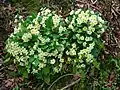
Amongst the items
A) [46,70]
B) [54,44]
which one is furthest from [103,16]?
[46,70]

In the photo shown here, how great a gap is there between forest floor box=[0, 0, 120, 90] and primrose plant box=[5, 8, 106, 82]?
23 cm

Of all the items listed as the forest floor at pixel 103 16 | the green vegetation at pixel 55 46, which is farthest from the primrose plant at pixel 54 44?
the forest floor at pixel 103 16

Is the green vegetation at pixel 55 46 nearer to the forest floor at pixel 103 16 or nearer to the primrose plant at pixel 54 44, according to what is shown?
the primrose plant at pixel 54 44

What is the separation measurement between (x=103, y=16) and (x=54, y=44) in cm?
104

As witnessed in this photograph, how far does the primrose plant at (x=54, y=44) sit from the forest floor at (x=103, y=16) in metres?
0.23

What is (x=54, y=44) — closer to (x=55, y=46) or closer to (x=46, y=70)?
(x=55, y=46)

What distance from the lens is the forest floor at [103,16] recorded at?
3.85m

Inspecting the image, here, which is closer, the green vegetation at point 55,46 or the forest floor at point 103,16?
the green vegetation at point 55,46

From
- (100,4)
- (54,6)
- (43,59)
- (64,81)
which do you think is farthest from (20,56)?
(100,4)

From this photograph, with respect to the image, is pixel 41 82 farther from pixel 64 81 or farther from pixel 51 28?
pixel 51 28

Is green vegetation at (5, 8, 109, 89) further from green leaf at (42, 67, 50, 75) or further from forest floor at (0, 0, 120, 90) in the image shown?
forest floor at (0, 0, 120, 90)

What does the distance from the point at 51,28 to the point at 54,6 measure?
0.80 metres

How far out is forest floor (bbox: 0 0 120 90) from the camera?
385 cm

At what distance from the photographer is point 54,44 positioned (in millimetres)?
3547
